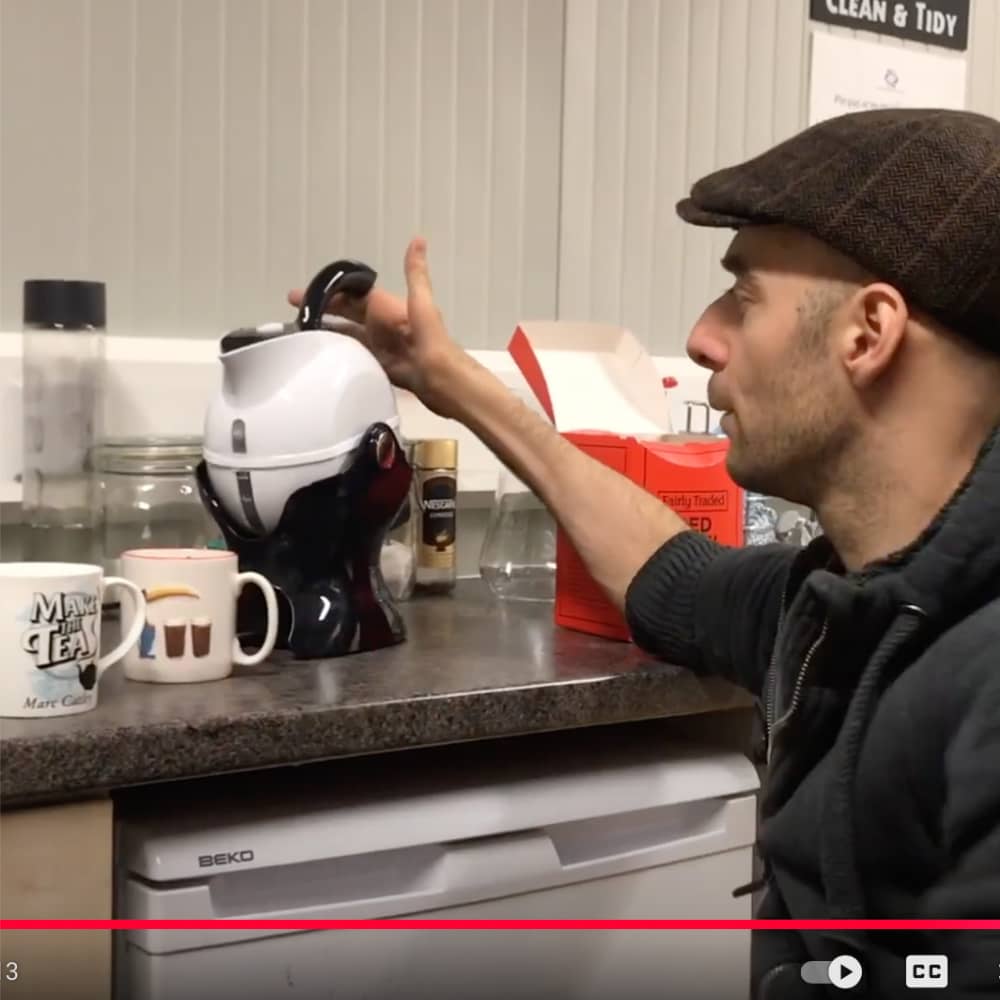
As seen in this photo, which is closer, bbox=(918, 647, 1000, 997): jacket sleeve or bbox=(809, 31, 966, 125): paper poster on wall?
bbox=(918, 647, 1000, 997): jacket sleeve

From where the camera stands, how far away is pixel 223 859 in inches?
36.4

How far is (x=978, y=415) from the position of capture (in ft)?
3.28

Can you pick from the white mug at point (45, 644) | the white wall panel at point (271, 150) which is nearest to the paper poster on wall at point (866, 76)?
the white wall panel at point (271, 150)

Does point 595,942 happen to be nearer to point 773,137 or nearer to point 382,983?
point 382,983

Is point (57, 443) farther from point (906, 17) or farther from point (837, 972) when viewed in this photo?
point (906, 17)

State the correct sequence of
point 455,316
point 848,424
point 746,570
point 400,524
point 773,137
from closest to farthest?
point 848,424
point 746,570
point 400,524
point 455,316
point 773,137

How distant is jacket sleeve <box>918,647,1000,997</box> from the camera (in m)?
0.81

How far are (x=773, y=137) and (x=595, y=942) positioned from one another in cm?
125

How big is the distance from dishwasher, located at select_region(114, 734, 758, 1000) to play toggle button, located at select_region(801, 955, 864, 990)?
0.34 ft

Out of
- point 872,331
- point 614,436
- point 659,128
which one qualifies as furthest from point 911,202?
point 659,128

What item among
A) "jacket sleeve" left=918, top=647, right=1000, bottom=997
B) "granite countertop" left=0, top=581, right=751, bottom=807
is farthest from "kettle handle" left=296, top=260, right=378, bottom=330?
"jacket sleeve" left=918, top=647, right=1000, bottom=997

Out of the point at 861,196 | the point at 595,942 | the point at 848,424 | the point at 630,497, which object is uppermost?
the point at 861,196

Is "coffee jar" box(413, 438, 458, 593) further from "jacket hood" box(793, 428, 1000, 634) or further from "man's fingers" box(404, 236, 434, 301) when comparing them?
"jacket hood" box(793, 428, 1000, 634)

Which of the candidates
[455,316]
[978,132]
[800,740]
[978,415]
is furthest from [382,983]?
[455,316]
